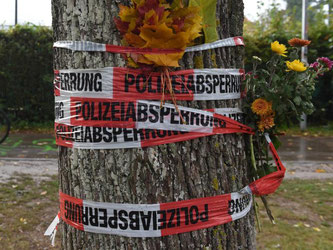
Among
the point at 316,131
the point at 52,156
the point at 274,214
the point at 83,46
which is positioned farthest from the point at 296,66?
the point at 316,131

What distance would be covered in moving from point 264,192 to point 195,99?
60 centimetres

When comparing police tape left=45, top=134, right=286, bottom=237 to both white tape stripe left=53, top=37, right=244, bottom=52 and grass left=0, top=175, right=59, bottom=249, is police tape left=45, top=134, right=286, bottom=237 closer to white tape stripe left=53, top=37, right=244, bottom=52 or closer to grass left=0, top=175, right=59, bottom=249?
white tape stripe left=53, top=37, right=244, bottom=52

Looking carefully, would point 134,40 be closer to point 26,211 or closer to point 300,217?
point 300,217

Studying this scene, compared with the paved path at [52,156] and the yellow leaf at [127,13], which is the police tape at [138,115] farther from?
the paved path at [52,156]

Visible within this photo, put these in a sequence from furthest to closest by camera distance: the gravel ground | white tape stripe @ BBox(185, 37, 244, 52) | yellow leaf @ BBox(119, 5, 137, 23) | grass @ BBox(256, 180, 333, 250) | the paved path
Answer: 1. the paved path
2. the gravel ground
3. grass @ BBox(256, 180, 333, 250)
4. white tape stripe @ BBox(185, 37, 244, 52)
5. yellow leaf @ BBox(119, 5, 137, 23)

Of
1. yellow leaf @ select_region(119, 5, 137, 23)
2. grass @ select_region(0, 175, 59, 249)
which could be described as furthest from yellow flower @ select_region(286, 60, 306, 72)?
grass @ select_region(0, 175, 59, 249)

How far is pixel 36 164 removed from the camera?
6.82 meters

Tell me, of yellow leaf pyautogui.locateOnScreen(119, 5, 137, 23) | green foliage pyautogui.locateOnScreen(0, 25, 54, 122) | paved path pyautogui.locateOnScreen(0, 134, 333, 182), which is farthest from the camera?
green foliage pyautogui.locateOnScreen(0, 25, 54, 122)

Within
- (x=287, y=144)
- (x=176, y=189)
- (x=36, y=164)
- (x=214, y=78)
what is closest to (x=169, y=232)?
(x=176, y=189)

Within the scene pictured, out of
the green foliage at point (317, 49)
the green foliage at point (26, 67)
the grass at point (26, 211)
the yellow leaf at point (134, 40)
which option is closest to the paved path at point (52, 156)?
the grass at point (26, 211)

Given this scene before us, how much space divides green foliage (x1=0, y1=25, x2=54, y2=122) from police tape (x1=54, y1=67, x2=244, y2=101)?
30.8ft

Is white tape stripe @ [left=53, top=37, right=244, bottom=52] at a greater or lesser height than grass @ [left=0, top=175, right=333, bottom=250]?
greater

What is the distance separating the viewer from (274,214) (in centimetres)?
443

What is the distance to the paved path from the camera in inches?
249
